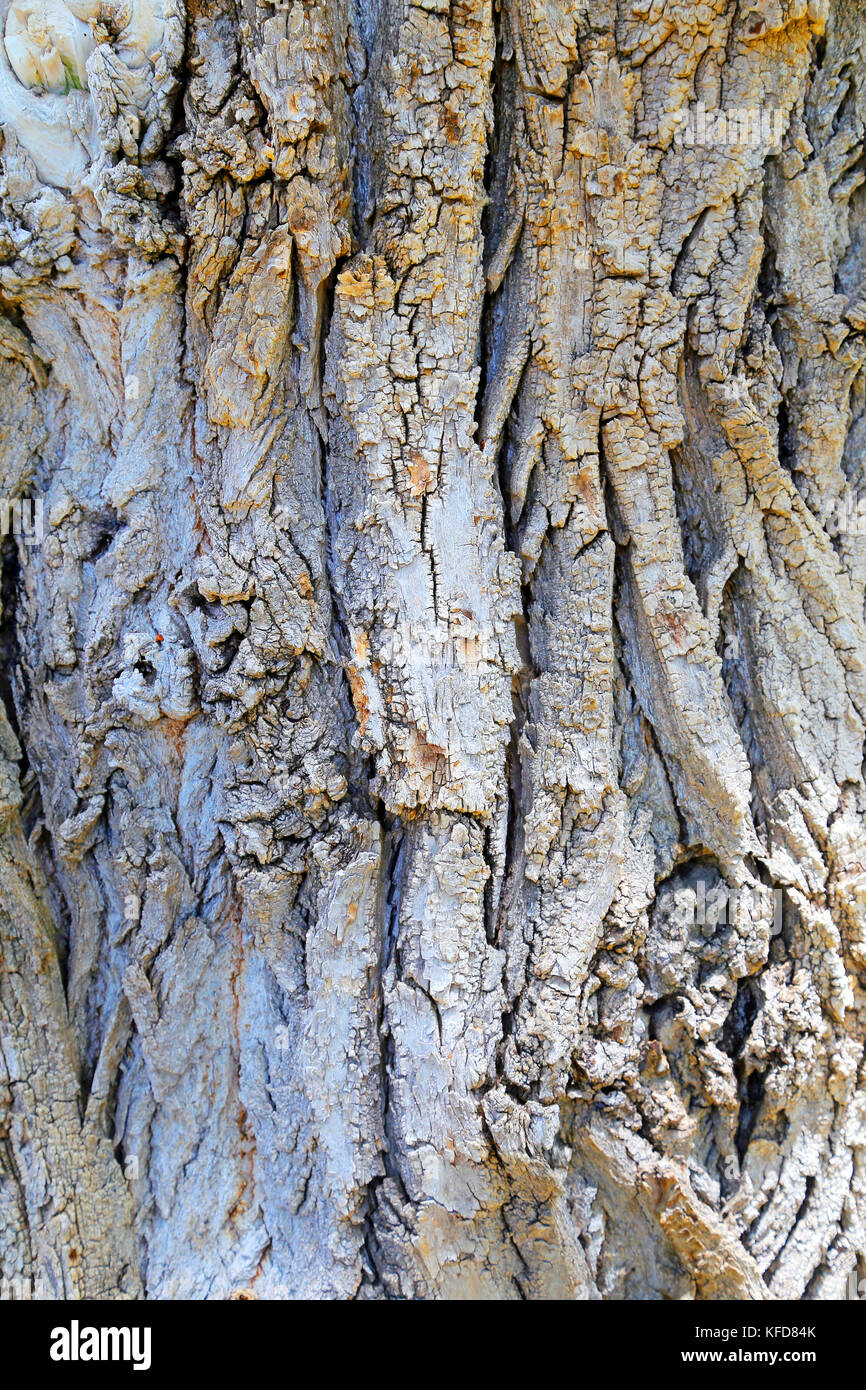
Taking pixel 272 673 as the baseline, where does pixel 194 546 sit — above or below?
above

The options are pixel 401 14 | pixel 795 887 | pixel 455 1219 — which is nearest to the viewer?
pixel 401 14

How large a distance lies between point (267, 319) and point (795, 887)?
150cm

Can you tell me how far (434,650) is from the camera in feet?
5.34

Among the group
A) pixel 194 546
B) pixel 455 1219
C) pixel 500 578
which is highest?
pixel 194 546

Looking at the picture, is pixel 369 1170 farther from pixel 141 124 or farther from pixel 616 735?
pixel 141 124

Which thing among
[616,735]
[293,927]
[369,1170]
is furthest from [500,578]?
[369,1170]

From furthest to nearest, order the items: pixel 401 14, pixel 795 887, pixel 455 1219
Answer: pixel 795 887
pixel 455 1219
pixel 401 14

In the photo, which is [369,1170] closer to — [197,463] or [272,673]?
[272,673]

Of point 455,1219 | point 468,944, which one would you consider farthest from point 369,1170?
point 468,944

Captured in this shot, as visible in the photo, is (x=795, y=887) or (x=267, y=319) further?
(x=795, y=887)

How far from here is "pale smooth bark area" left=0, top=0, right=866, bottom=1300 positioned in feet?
5.25

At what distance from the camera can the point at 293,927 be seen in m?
1.71

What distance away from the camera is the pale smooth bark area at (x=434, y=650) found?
1602 millimetres

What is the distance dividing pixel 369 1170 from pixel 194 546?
1.25 m
